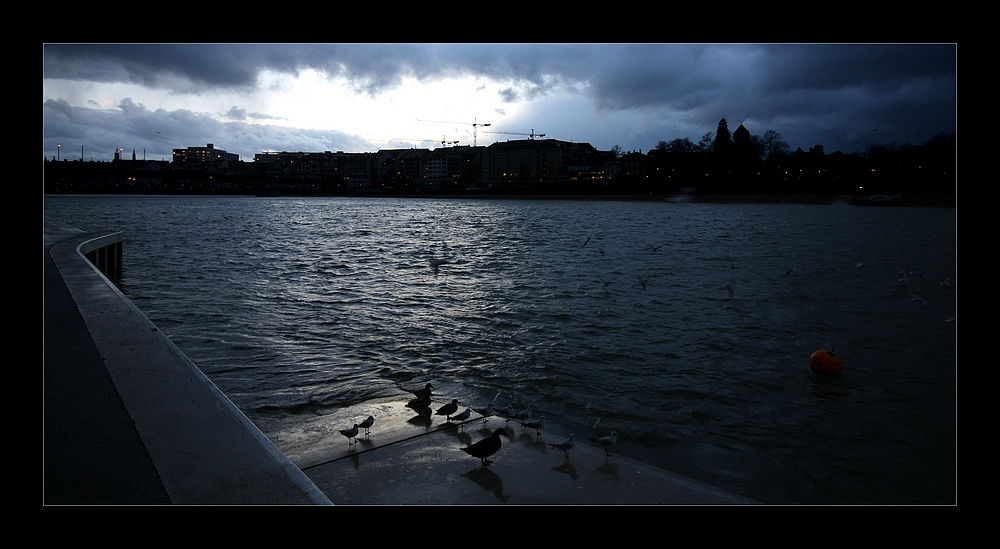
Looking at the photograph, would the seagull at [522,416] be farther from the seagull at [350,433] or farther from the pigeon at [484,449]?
the seagull at [350,433]

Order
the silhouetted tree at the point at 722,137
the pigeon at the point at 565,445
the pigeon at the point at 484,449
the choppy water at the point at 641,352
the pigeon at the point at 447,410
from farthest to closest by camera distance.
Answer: the silhouetted tree at the point at 722,137
the choppy water at the point at 641,352
the pigeon at the point at 447,410
the pigeon at the point at 565,445
the pigeon at the point at 484,449

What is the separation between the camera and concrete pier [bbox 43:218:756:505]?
279 centimetres

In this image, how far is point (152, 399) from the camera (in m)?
3.87

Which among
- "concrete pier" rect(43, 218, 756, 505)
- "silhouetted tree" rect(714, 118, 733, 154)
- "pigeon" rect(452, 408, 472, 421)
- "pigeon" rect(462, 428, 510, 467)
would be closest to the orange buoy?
"concrete pier" rect(43, 218, 756, 505)

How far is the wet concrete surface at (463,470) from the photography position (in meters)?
3.98

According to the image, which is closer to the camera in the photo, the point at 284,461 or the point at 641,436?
the point at 284,461

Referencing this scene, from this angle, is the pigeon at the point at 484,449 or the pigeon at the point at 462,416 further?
the pigeon at the point at 462,416

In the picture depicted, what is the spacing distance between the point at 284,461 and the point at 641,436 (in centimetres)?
402

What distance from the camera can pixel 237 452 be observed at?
10.4 ft

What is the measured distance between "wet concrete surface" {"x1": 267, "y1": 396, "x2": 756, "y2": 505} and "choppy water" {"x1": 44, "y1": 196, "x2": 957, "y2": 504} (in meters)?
0.70

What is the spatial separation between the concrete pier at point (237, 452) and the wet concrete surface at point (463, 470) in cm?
1

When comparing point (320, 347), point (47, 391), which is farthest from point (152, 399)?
point (320, 347)

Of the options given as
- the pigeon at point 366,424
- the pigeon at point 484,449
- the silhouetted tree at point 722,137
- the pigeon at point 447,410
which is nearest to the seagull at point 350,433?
the pigeon at point 366,424
